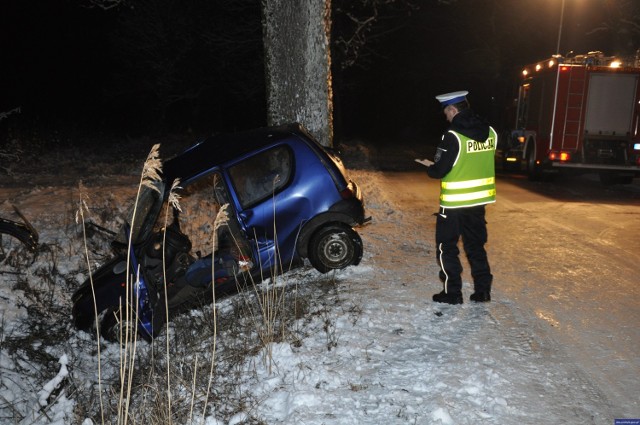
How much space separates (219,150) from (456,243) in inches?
106

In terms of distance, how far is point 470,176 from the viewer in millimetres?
5223

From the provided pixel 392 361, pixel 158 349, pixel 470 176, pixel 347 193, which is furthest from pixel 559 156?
pixel 158 349

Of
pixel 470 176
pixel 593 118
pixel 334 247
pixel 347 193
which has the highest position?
pixel 470 176

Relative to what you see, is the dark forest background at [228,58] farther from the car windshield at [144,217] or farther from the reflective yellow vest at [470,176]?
the car windshield at [144,217]

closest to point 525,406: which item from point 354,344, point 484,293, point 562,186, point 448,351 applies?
point 448,351

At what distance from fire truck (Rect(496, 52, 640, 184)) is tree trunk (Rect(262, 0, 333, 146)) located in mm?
8876

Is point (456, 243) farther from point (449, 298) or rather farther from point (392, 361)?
point (392, 361)

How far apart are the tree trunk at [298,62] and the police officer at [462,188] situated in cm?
313

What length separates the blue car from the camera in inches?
221

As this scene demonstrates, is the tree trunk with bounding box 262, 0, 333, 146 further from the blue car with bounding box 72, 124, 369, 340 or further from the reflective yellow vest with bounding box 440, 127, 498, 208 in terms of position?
the reflective yellow vest with bounding box 440, 127, 498, 208

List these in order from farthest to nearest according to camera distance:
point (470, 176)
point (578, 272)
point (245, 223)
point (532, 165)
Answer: point (532, 165), point (578, 272), point (245, 223), point (470, 176)

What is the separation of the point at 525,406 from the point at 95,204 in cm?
741

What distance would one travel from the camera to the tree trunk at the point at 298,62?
25.8 feet

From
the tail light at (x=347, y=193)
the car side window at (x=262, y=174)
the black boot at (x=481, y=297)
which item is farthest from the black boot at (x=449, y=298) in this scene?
the car side window at (x=262, y=174)
